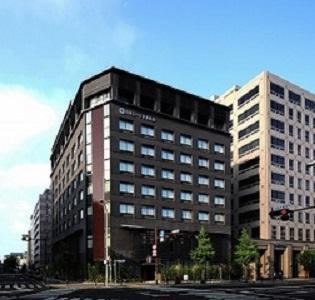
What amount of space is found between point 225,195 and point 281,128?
933 inches

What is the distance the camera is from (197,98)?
386ft

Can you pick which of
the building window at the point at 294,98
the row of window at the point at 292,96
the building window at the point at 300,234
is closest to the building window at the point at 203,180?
the row of window at the point at 292,96

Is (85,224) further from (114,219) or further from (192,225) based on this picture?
(192,225)

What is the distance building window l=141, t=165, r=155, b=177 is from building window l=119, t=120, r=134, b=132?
22.5ft

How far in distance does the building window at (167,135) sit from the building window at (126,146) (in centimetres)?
776

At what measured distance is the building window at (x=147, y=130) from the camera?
106600 mm

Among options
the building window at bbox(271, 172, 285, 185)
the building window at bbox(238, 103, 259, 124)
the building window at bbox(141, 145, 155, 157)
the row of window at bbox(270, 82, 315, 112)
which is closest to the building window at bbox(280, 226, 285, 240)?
the building window at bbox(271, 172, 285, 185)

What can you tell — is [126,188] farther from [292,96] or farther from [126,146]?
[292,96]

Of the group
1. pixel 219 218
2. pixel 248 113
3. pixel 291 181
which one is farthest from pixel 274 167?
pixel 219 218

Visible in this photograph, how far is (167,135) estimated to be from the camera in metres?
111


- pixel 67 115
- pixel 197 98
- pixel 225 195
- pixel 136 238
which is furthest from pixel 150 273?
pixel 67 115

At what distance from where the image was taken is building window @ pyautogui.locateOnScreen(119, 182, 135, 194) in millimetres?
101369

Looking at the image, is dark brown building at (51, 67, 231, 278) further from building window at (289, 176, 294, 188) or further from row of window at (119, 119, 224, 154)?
building window at (289, 176, 294, 188)

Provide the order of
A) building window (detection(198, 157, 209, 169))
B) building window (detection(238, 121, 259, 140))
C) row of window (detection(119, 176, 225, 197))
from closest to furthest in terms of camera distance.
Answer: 1. row of window (detection(119, 176, 225, 197))
2. building window (detection(198, 157, 209, 169))
3. building window (detection(238, 121, 259, 140))
